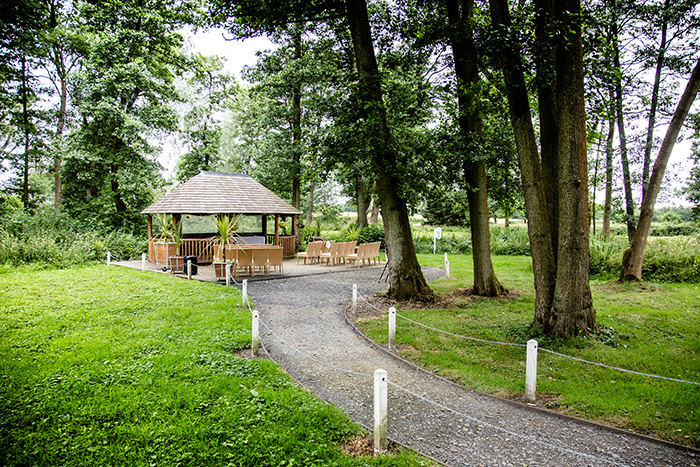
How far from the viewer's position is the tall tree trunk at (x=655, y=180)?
9.04 metres

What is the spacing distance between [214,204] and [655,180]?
1559cm

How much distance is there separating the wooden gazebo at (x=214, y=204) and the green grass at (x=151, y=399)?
8.39m

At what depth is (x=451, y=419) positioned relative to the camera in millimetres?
4137

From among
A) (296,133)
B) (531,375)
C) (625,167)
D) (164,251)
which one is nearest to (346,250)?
(164,251)

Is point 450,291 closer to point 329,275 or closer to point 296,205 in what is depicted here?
point 329,275

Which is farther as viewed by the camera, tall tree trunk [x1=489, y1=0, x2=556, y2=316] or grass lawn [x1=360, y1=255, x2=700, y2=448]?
tall tree trunk [x1=489, y1=0, x2=556, y2=316]

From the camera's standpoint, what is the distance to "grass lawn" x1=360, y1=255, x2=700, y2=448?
424 cm

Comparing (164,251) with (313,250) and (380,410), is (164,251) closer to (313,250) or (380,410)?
(313,250)

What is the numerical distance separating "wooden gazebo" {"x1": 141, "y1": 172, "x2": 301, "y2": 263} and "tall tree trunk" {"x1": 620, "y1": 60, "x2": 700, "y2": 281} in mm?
13924

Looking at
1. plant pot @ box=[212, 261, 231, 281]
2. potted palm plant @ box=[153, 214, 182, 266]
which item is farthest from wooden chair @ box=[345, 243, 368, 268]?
potted palm plant @ box=[153, 214, 182, 266]

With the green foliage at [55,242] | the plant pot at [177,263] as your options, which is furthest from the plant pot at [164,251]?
the green foliage at [55,242]

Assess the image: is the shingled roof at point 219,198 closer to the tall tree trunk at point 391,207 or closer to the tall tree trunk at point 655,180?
the tall tree trunk at point 391,207

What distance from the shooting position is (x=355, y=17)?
31.2ft

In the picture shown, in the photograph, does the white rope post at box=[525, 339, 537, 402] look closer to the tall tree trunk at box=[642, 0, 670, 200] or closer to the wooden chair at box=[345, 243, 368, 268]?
the wooden chair at box=[345, 243, 368, 268]
